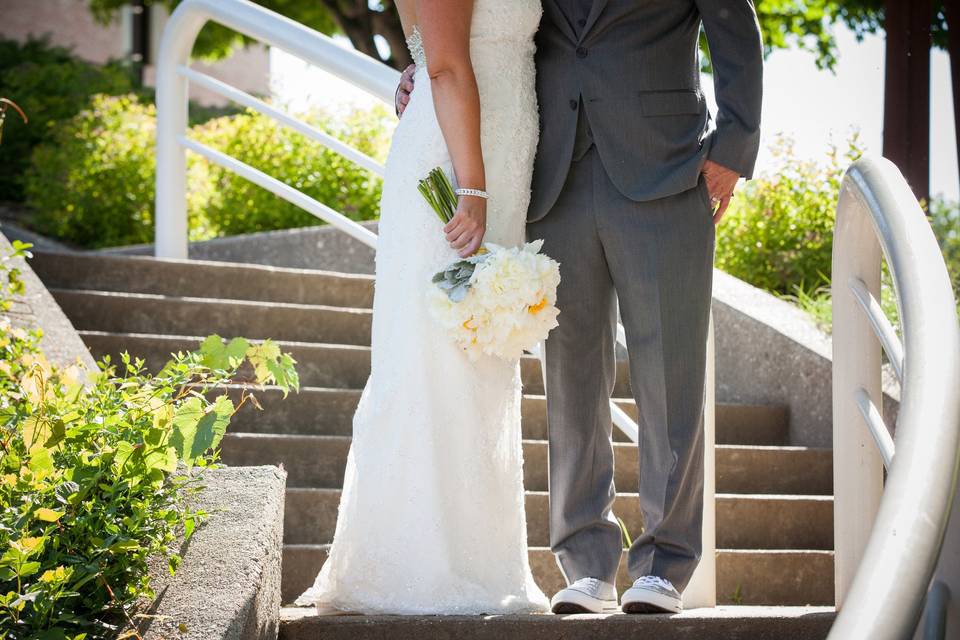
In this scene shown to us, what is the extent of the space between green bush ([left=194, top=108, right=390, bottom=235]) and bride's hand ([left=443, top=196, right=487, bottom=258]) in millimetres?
5055

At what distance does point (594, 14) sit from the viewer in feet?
8.93

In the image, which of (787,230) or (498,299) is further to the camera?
(787,230)

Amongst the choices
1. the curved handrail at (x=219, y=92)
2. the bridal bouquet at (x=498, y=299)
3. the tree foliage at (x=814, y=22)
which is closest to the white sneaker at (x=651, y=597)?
the bridal bouquet at (x=498, y=299)

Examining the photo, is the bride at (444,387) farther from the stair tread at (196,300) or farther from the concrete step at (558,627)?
the stair tread at (196,300)

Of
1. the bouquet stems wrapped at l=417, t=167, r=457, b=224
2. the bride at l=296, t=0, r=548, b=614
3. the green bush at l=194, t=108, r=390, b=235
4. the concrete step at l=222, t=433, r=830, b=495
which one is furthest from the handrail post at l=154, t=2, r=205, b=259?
the bouquet stems wrapped at l=417, t=167, r=457, b=224

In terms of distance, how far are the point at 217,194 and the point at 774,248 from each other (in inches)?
151

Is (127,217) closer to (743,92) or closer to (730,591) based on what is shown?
(730,591)

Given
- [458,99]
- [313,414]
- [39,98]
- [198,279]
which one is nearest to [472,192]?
[458,99]

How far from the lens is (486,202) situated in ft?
9.04

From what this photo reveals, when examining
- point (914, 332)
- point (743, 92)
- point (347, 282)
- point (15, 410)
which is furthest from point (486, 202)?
point (347, 282)

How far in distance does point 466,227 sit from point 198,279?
2.59 metres

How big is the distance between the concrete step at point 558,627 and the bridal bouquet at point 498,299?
58 centimetres

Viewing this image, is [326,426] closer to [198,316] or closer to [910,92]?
[198,316]

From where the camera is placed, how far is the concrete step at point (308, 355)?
425 centimetres
